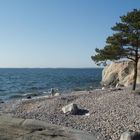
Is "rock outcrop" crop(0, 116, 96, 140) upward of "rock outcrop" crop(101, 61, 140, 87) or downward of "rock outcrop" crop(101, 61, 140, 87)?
downward

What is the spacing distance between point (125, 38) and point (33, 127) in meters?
19.5

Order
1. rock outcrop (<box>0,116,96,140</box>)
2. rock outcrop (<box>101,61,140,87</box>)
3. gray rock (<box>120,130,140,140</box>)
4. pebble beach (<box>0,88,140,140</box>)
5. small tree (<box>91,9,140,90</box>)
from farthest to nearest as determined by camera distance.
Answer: rock outcrop (<box>101,61,140,87</box>)
small tree (<box>91,9,140,90</box>)
pebble beach (<box>0,88,140,140</box>)
gray rock (<box>120,130,140,140</box>)
rock outcrop (<box>0,116,96,140</box>)

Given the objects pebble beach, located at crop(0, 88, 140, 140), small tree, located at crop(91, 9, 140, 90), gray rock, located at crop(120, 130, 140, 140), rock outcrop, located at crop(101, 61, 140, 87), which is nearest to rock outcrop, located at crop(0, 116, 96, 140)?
pebble beach, located at crop(0, 88, 140, 140)

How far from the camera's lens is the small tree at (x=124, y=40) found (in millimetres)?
33438

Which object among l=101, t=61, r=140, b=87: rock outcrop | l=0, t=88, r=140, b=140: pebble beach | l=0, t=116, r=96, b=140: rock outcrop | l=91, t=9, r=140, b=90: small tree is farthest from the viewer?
l=101, t=61, r=140, b=87: rock outcrop

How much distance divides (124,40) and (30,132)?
2034 cm

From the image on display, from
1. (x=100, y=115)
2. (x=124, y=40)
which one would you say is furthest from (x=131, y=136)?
(x=124, y=40)

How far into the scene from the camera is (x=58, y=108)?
27438 mm

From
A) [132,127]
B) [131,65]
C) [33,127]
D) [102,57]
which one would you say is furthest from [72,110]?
[131,65]

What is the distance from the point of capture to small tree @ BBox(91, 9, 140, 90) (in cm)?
3344

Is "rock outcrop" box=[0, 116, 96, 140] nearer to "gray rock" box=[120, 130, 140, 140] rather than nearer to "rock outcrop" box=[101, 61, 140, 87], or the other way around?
"gray rock" box=[120, 130, 140, 140]

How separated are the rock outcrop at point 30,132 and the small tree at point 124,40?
17794 mm

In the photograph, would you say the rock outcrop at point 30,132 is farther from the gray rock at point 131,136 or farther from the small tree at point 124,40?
the small tree at point 124,40

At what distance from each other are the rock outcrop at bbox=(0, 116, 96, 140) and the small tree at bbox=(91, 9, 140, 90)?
17794 mm
